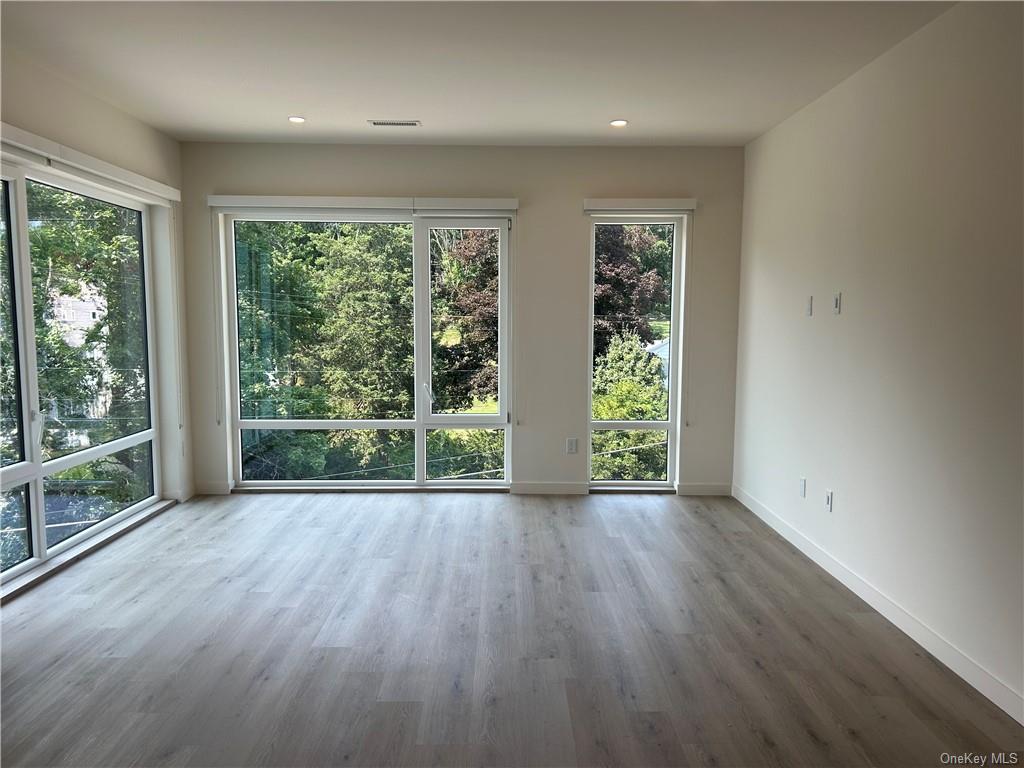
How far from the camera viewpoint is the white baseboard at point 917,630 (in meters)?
2.14

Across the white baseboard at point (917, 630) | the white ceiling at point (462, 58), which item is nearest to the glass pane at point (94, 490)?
the white ceiling at point (462, 58)

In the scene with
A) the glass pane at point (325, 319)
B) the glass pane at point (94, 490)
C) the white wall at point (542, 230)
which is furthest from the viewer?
the glass pane at point (325, 319)

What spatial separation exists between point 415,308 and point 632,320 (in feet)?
5.62

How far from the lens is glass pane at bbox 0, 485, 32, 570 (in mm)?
3023

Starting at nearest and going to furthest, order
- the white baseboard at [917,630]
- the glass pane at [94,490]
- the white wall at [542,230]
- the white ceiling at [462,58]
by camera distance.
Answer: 1. the white baseboard at [917,630]
2. the white ceiling at [462,58]
3. the glass pane at [94,490]
4. the white wall at [542,230]

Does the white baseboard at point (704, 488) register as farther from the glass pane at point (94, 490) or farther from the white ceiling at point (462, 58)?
the glass pane at point (94, 490)

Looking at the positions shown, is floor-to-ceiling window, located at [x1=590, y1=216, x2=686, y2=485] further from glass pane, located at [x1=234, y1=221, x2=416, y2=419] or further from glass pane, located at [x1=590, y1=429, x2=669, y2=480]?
glass pane, located at [x1=234, y1=221, x2=416, y2=419]

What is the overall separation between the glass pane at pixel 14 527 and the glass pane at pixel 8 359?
1.0 inches

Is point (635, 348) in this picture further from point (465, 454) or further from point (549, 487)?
point (465, 454)

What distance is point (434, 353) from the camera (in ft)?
15.6

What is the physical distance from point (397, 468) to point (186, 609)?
7.08ft

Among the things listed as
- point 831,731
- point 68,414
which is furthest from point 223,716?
point 68,414

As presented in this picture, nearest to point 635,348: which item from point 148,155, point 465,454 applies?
point 465,454

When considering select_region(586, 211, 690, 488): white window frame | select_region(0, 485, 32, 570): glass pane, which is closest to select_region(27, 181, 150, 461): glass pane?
select_region(0, 485, 32, 570): glass pane
